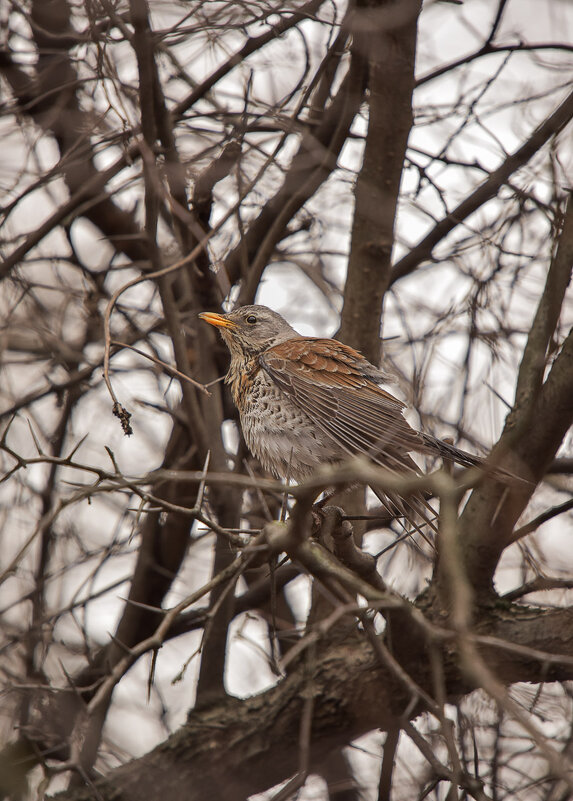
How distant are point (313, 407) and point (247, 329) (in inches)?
34.8

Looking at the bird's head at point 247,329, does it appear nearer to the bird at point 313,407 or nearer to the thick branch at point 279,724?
the bird at point 313,407

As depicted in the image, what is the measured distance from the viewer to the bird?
4.12 metres

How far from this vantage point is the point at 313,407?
450cm

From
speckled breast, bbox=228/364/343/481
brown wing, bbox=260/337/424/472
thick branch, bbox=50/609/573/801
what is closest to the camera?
brown wing, bbox=260/337/424/472

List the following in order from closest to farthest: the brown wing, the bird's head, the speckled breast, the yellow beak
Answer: the brown wing, the speckled breast, the yellow beak, the bird's head

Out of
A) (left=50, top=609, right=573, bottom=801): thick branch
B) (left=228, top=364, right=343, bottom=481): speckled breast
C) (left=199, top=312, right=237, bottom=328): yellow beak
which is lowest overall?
(left=50, top=609, right=573, bottom=801): thick branch

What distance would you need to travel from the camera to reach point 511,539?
3.93 m

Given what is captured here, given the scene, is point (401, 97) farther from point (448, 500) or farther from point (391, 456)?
point (448, 500)

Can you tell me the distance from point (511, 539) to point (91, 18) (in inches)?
131

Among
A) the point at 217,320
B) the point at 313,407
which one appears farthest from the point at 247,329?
the point at 313,407

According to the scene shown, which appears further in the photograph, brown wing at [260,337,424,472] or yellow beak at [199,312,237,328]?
yellow beak at [199,312,237,328]

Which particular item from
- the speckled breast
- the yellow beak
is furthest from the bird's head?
the speckled breast

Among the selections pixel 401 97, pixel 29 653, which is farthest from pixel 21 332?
pixel 401 97

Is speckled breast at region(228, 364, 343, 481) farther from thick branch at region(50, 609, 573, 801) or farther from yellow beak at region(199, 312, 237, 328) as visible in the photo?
thick branch at region(50, 609, 573, 801)
